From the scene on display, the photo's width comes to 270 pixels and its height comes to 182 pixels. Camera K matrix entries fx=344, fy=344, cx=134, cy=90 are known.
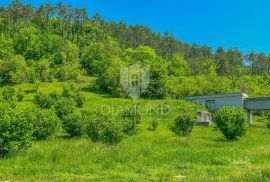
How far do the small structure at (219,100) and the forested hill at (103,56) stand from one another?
12.3 meters

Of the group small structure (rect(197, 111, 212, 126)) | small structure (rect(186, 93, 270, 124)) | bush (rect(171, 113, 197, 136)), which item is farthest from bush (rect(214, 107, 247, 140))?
small structure (rect(186, 93, 270, 124))

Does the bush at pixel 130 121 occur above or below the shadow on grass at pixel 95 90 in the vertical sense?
below

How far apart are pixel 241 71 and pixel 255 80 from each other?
604 inches

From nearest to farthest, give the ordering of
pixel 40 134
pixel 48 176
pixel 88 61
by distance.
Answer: pixel 48 176 < pixel 40 134 < pixel 88 61

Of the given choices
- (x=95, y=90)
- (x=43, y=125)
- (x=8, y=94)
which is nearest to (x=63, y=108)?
(x=43, y=125)

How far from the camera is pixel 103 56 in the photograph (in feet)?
295

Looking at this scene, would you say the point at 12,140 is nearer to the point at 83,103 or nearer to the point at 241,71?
the point at 83,103

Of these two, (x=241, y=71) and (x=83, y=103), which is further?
(x=241, y=71)

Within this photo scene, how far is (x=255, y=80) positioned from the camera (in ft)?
319

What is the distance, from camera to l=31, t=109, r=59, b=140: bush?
2570 centimetres

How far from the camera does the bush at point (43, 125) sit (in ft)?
84.3

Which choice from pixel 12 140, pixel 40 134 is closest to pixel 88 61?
pixel 40 134

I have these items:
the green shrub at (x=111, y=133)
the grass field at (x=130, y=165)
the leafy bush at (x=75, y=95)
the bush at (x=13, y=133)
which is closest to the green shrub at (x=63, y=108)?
the leafy bush at (x=75, y=95)

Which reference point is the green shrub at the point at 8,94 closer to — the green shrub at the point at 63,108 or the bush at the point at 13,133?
the green shrub at the point at 63,108
